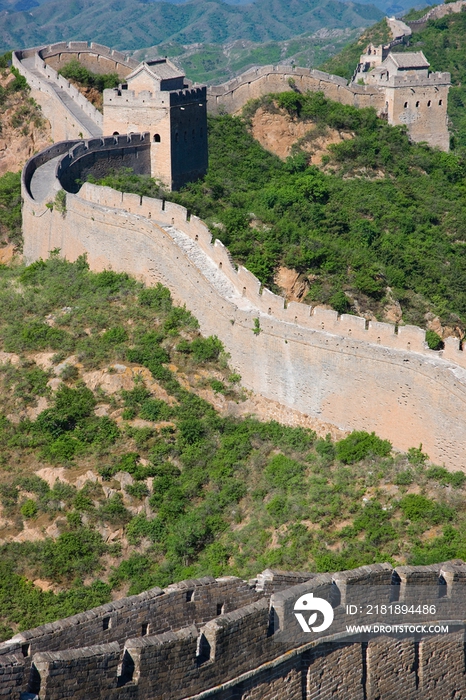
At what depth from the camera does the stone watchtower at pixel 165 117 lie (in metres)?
36.5

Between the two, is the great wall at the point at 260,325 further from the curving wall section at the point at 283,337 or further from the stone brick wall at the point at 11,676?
the stone brick wall at the point at 11,676

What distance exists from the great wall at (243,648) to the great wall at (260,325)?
348 inches

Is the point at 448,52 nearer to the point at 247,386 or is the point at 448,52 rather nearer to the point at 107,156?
the point at 107,156

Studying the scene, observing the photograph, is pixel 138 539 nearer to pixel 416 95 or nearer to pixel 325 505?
pixel 325 505

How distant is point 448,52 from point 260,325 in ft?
146

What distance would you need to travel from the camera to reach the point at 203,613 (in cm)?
1504

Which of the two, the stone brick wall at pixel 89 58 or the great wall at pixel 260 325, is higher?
the stone brick wall at pixel 89 58

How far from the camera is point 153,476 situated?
90.0 feet

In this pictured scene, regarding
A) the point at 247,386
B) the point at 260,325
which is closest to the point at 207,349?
the point at 247,386

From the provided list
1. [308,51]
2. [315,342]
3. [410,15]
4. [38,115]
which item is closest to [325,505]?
[315,342]

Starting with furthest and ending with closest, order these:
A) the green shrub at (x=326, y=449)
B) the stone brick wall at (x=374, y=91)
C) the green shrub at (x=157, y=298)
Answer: the stone brick wall at (x=374, y=91)
the green shrub at (x=157, y=298)
the green shrub at (x=326, y=449)

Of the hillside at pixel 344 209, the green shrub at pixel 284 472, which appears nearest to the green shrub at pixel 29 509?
the green shrub at pixel 284 472

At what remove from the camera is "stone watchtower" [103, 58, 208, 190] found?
36.5 meters

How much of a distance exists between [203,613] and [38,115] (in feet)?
97.2
